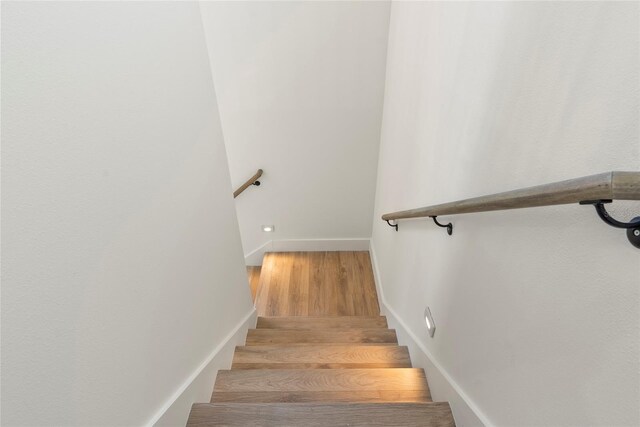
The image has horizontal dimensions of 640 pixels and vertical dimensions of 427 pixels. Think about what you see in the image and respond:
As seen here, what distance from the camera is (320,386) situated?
1.64 m

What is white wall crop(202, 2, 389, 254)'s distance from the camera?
279 centimetres

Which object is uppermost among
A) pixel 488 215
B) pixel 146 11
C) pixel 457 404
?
pixel 146 11

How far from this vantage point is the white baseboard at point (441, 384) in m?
1.17

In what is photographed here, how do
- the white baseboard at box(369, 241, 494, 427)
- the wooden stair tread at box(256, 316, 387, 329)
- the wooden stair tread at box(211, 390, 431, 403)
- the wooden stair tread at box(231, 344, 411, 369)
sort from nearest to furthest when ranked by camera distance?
the white baseboard at box(369, 241, 494, 427) < the wooden stair tread at box(211, 390, 431, 403) < the wooden stair tread at box(231, 344, 411, 369) < the wooden stair tread at box(256, 316, 387, 329)

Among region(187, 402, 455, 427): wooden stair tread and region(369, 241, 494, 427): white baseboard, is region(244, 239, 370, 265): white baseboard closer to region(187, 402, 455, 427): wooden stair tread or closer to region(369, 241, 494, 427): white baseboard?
region(369, 241, 494, 427): white baseboard

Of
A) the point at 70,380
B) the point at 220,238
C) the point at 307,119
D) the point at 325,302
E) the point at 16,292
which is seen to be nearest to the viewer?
the point at 16,292

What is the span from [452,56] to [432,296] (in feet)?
3.44

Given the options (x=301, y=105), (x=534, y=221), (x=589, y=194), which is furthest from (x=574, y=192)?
(x=301, y=105)

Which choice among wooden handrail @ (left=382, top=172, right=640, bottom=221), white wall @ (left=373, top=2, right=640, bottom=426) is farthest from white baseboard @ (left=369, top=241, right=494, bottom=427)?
wooden handrail @ (left=382, top=172, right=640, bottom=221)

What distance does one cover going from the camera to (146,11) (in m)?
1.06

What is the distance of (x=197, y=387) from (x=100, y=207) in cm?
96

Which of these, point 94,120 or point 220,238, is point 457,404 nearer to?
point 220,238

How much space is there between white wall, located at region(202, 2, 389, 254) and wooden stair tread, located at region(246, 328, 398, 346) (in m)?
1.61

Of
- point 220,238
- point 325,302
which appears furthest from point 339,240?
point 220,238
